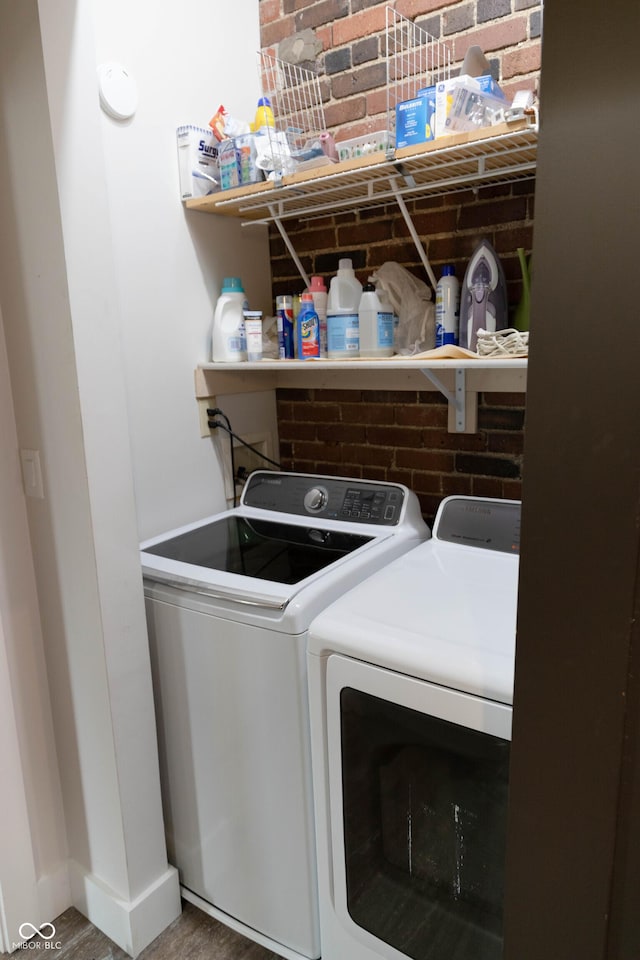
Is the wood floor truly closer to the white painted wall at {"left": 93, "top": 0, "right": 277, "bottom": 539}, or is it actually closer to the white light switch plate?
the white painted wall at {"left": 93, "top": 0, "right": 277, "bottom": 539}

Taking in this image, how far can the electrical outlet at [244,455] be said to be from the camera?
2158 millimetres

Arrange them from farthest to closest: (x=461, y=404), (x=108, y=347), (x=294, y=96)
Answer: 1. (x=294, y=96)
2. (x=461, y=404)
3. (x=108, y=347)

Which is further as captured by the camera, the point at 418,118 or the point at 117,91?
the point at 117,91

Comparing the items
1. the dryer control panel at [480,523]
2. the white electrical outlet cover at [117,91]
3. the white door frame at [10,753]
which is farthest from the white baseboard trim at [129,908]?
the white electrical outlet cover at [117,91]

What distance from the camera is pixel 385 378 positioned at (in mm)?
2051

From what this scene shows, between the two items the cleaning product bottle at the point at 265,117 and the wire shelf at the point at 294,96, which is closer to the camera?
the cleaning product bottle at the point at 265,117

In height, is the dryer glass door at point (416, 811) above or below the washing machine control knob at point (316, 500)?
below

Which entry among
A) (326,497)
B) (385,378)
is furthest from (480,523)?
(385,378)

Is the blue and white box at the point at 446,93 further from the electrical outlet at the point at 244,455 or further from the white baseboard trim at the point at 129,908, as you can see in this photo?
the white baseboard trim at the point at 129,908

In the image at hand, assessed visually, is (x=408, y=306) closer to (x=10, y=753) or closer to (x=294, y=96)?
(x=294, y=96)

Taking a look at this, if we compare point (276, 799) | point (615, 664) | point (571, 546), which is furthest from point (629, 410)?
point (276, 799)

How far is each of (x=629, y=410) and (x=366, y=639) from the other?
0.82m

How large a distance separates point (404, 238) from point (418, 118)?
48 centimetres

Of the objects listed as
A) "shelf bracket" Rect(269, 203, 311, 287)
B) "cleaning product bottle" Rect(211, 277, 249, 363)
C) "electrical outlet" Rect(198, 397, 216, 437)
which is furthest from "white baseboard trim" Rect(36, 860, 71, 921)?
"shelf bracket" Rect(269, 203, 311, 287)
